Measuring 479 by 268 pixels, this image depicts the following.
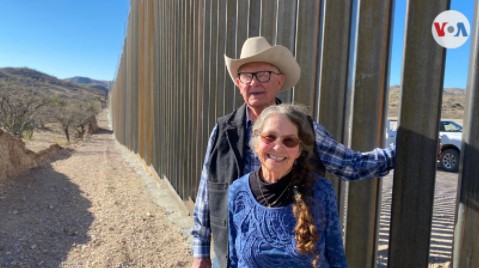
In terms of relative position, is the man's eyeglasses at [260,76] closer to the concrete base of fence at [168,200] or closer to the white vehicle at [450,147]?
the concrete base of fence at [168,200]

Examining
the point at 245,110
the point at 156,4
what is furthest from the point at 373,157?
the point at 156,4

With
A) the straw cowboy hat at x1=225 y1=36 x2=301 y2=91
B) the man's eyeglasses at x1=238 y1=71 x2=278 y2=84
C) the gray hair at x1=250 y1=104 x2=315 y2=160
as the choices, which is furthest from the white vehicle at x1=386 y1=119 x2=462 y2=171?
the gray hair at x1=250 y1=104 x2=315 y2=160

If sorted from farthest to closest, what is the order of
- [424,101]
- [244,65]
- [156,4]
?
[156,4]
[244,65]
[424,101]

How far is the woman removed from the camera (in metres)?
1.44

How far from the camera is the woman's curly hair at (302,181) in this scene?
1.39m

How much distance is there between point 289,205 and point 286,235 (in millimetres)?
115

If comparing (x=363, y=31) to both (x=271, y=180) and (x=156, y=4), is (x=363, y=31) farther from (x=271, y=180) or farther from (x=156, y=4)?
(x=156, y=4)

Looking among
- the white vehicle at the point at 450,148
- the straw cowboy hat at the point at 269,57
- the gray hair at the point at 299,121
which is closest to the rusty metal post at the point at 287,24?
the straw cowboy hat at the point at 269,57

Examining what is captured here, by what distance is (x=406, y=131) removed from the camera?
67.7 inches

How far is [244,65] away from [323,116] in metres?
0.60

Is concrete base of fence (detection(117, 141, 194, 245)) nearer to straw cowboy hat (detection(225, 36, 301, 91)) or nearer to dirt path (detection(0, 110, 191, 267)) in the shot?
dirt path (detection(0, 110, 191, 267))

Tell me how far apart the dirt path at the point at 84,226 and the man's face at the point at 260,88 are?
239cm

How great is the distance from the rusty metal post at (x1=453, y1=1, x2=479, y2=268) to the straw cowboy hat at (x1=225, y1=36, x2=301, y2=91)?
0.83 metres

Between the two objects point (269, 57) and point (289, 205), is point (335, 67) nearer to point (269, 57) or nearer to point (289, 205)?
point (269, 57)
